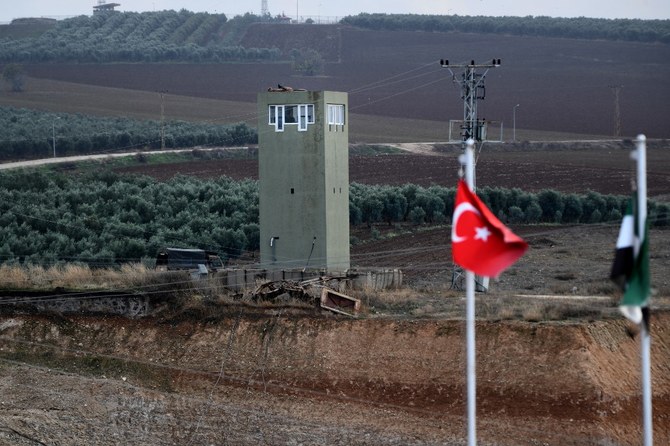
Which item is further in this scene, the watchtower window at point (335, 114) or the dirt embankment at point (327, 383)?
the watchtower window at point (335, 114)

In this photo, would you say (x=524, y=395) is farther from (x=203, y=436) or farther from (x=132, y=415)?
(x=132, y=415)

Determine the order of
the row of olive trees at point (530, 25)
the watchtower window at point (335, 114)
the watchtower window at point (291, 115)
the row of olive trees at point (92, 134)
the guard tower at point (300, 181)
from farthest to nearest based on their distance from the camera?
1. the row of olive trees at point (530, 25)
2. the row of olive trees at point (92, 134)
3. the watchtower window at point (335, 114)
4. the watchtower window at point (291, 115)
5. the guard tower at point (300, 181)

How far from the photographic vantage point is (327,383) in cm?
2461

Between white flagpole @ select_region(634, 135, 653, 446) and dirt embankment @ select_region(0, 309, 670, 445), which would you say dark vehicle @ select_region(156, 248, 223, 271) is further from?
white flagpole @ select_region(634, 135, 653, 446)

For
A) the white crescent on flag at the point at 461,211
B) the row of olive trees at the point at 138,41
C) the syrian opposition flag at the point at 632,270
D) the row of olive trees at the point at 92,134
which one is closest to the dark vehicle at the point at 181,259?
the white crescent on flag at the point at 461,211

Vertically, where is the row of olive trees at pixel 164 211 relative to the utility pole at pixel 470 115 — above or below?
below

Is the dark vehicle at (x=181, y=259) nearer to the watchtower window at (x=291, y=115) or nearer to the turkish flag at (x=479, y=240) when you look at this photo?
the watchtower window at (x=291, y=115)

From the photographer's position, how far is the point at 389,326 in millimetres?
25688

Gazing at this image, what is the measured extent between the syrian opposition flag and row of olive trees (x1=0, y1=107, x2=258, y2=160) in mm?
62540

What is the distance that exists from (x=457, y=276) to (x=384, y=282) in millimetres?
2016

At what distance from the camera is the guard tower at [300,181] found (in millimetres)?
33281

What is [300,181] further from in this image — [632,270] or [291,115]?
[632,270]

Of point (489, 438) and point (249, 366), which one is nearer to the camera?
point (489, 438)

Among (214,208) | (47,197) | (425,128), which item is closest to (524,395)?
(214,208)
